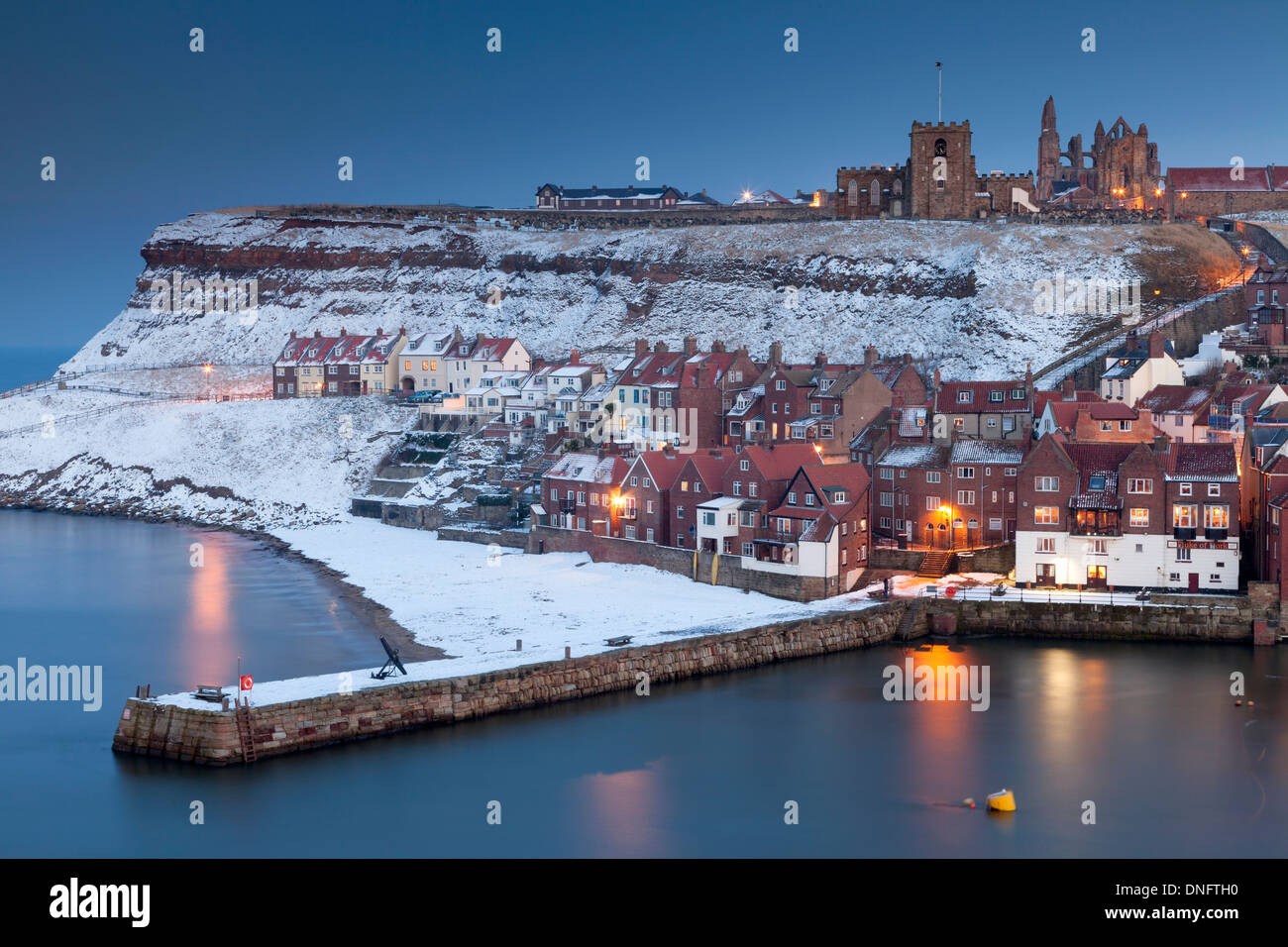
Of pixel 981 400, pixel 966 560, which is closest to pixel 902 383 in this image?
pixel 981 400

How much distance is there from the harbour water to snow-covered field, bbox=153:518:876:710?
7.50 feet

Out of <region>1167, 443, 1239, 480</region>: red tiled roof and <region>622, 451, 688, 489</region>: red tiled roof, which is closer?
<region>1167, 443, 1239, 480</region>: red tiled roof

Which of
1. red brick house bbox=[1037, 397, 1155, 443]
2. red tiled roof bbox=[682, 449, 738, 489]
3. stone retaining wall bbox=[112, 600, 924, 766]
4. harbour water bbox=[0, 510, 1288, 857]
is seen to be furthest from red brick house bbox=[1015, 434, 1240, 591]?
red tiled roof bbox=[682, 449, 738, 489]

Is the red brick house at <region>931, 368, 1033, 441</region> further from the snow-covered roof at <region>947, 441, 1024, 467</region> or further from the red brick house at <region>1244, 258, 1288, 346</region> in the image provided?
the red brick house at <region>1244, 258, 1288, 346</region>

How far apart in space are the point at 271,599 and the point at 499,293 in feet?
209

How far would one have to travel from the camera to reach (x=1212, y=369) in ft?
222

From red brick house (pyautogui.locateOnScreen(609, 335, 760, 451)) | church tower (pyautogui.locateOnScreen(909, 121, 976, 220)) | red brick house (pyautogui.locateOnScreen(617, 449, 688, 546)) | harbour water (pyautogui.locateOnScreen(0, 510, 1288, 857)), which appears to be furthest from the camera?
church tower (pyautogui.locateOnScreen(909, 121, 976, 220))

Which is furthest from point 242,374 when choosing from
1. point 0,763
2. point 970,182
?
point 0,763

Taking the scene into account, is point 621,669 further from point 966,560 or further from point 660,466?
point 660,466

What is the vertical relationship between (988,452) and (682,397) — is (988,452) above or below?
below

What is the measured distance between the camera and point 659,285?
106 metres

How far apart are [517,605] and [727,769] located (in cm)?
1581

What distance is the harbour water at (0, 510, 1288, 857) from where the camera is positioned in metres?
29.7

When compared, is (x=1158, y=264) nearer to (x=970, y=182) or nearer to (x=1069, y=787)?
(x=970, y=182)
